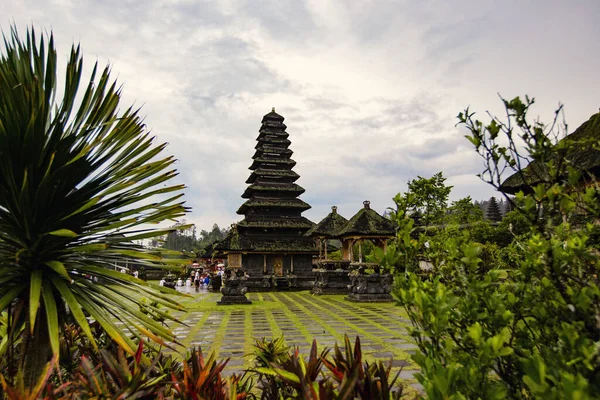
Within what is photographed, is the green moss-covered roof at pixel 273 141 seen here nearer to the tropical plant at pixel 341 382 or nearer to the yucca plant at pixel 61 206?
the yucca plant at pixel 61 206

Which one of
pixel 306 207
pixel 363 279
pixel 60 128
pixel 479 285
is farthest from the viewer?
pixel 306 207

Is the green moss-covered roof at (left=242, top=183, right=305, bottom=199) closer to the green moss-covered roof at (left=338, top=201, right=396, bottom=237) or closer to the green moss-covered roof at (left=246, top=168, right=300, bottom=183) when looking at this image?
the green moss-covered roof at (left=246, top=168, right=300, bottom=183)

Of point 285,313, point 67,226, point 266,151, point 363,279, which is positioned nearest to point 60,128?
point 67,226

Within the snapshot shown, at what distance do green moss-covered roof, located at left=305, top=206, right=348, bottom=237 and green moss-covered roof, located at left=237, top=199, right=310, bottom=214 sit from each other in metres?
4.10

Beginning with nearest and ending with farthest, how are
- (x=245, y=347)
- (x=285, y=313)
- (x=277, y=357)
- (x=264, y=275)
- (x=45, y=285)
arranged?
(x=45, y=285), (x=277, y=357), (x=245, y=347), (x=285, y=313), (x=264, y=275)

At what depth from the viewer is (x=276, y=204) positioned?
25.8 m

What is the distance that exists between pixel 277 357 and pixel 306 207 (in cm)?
2279

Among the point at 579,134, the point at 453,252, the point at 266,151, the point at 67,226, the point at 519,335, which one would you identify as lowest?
the point at 519,335

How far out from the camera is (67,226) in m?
3.00

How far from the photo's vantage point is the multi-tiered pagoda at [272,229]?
23.3 metres

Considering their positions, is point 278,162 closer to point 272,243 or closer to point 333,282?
point 272,243

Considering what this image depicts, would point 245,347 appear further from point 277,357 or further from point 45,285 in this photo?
point 45,285

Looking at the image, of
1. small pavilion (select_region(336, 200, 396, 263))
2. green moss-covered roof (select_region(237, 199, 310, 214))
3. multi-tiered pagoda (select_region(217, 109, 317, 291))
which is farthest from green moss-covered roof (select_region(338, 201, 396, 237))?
green moss-covered roof (select_region(237, 199, 310, 214))

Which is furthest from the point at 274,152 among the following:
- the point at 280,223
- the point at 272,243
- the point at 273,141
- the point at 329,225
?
the point at 329,225
